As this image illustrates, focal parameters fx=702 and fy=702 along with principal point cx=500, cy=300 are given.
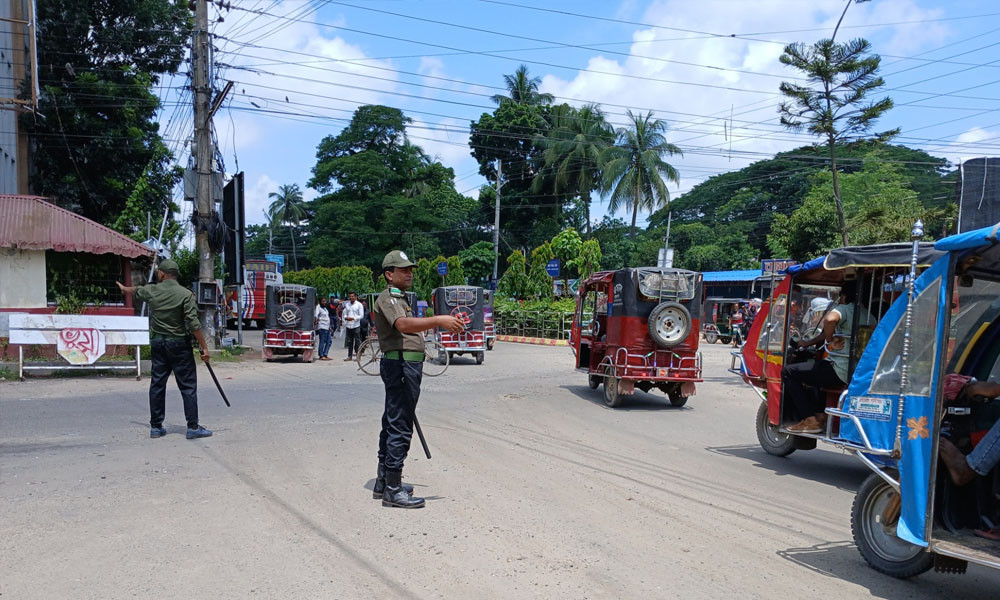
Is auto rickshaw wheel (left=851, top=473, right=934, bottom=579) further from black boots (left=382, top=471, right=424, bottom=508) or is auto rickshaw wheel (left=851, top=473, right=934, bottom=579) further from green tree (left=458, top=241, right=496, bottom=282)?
green tree (left=458, top=241, right=496, bottom=282)

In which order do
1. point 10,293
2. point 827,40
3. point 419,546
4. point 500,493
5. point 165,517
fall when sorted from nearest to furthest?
point 419,546
point 165,517
point 500,493
point 827,40
point 10,293

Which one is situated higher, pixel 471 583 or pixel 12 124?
pixel 12 124

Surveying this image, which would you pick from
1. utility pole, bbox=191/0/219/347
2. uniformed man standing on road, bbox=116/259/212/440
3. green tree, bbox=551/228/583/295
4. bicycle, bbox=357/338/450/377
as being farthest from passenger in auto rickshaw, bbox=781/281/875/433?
green tree, bbox=551/228/583/295

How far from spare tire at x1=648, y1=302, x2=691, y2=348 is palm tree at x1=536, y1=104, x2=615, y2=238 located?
32.7 meters

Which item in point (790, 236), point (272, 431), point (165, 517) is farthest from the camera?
point (790, 236)

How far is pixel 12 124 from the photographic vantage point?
25.8 meters

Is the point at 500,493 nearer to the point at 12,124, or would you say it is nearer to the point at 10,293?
the point at 10,293

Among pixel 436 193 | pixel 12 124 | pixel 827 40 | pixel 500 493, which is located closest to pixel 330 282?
pixel 436 193

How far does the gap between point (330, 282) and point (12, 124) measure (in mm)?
26533

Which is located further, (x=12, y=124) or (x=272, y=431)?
(x=12, y=124)

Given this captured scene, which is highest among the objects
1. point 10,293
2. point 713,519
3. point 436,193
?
point 436,193

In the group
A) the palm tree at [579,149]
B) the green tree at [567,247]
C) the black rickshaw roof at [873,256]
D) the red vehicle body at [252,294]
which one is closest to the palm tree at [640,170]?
the palm tree at [579,149]

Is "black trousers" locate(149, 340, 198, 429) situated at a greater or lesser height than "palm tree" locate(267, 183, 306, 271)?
lesser

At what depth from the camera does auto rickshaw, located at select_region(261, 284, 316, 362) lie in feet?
64.5
